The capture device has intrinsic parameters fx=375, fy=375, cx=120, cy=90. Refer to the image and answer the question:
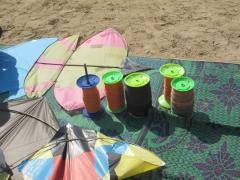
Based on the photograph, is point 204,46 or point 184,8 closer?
point 204,46

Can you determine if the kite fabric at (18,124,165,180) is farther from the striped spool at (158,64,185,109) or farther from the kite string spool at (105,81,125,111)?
the striped spool at (158,64,185,109)

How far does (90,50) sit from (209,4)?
213 centimetres

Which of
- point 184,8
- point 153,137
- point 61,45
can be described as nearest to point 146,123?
point 153,137

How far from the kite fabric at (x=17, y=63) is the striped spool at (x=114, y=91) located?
1199 mm

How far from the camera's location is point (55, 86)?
15.1ft

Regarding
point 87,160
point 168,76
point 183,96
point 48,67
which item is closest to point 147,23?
point 48,67

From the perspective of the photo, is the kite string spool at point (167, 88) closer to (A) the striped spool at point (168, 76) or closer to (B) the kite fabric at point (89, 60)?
(A) the striped spool at point (168, 76)

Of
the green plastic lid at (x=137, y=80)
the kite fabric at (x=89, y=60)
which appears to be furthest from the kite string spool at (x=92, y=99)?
the green plastic lid at (x=137, y=80)

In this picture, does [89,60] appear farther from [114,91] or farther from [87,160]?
[87,160]

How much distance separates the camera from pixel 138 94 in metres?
3.76

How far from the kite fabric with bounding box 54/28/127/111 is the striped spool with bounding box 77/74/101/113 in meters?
0.25

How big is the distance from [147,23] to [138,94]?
2.21 m

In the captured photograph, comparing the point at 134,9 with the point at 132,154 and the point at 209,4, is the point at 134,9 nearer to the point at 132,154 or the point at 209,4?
the point at 209,4

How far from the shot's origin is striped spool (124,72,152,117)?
3.74 metres
